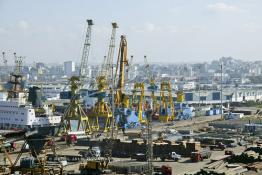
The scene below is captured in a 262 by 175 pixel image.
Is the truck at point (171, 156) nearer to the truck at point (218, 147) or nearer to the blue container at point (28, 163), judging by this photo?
the truck at point (218, 147)

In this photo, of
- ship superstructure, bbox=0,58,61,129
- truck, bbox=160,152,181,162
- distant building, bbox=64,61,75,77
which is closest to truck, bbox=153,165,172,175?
truck, bbox=160,152,181,162

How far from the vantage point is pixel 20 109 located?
44.2 m

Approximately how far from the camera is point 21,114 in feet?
145

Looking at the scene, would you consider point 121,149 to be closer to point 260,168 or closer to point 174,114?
point 260,168

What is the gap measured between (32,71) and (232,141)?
11962 centimetres

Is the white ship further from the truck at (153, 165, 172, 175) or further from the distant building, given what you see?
the distant building

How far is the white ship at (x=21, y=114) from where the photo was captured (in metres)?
43.7

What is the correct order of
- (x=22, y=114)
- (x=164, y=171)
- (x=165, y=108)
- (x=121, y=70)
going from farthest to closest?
(x=165, y=108), (x=121, y=70), (x=22, y=114), (x=164, y=171)

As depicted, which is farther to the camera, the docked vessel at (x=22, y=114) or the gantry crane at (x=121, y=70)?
the gantry crane at (x=121, y=70)

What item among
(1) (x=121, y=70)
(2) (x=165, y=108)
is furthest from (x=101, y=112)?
(2) (x=165, y=108)

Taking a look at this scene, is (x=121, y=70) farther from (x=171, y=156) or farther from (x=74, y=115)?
(x=171, y=156)

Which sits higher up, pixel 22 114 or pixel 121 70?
pixel 121 70

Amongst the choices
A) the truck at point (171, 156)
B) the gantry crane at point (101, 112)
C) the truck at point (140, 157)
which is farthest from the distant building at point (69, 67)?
the truck at point (140, 157)

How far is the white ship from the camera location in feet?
143
